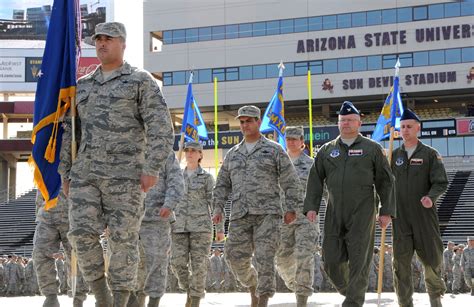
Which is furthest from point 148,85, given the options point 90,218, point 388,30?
point 388,30

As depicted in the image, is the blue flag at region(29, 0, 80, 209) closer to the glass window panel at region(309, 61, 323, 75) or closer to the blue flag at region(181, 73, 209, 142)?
the blue flag at region(181, 73, 209, 142)

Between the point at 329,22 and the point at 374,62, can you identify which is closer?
the point at 374,62

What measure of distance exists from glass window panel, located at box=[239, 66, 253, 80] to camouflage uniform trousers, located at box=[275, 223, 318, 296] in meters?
46.8

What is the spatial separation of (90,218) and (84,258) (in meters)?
0.30

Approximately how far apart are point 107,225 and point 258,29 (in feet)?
170

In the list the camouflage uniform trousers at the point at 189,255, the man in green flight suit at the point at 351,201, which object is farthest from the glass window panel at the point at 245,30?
the man in green flight suit at the point at 351,201

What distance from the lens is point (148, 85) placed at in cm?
633

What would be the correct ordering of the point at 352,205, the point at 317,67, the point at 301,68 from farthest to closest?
the point at 301,68, the point at 317,67, the point at 352,205

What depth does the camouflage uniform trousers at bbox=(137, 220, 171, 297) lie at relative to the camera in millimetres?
8617

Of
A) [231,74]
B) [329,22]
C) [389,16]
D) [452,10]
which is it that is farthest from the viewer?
[231,74]

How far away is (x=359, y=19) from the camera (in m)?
54.7

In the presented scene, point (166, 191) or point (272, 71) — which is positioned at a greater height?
point (272, 71)

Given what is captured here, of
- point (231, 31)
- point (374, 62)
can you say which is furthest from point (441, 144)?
point (231, 31)

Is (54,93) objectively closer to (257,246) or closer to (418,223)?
(257,246)
